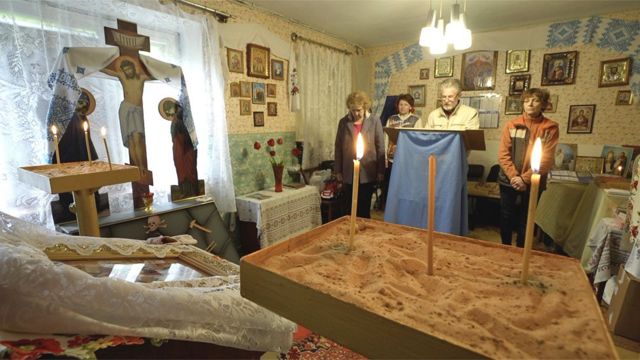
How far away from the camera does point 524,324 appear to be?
48cm

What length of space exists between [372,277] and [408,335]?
17cm

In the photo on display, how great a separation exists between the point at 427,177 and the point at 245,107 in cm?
189

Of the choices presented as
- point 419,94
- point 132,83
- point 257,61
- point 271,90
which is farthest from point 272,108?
point 419,94

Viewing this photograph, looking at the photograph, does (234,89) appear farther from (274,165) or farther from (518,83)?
(518,83)

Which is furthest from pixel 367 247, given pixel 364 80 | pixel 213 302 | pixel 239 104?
pixel 364 80

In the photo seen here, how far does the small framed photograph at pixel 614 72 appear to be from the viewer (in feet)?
11.5

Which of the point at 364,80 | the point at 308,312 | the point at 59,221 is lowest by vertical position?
the point at 59,221

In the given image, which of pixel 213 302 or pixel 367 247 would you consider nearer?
pixel 367 247

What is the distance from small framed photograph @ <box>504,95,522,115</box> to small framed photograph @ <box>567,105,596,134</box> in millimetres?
530

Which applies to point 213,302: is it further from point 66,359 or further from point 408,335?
point 408,335

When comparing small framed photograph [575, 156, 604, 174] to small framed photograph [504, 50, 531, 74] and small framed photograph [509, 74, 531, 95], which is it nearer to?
small framed photograph [509, 74, 531, 95]

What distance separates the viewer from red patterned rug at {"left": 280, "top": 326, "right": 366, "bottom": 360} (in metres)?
1.69

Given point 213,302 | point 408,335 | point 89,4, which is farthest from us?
point 89,4

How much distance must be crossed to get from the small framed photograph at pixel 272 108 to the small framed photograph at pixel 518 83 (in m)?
2.98
